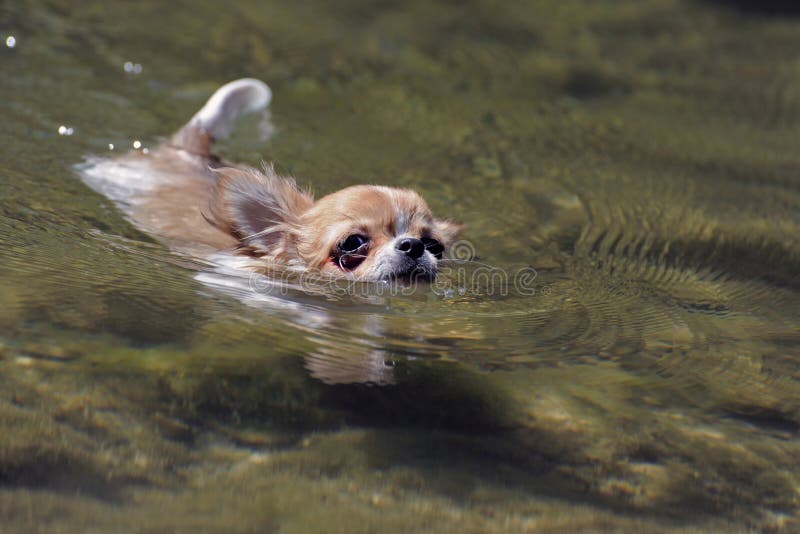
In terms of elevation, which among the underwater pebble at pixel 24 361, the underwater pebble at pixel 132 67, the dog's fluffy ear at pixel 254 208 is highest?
the underwater pebble at pixel 132 67

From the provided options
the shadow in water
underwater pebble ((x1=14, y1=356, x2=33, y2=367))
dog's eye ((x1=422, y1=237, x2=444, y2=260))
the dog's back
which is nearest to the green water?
underwater pebble ((x1=14, y1=356, x2=33, y2=367))

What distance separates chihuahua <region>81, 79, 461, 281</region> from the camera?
3928mm

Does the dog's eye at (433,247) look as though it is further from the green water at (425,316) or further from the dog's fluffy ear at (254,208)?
the dog's fluffy ear at (254,208)

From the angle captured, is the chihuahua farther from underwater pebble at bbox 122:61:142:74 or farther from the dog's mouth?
underwater pebble at bbox 122:61:142:74

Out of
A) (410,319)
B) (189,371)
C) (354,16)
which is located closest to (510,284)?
(410,319)

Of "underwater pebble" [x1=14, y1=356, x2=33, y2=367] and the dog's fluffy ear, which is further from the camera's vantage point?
the dog's fluffy ear

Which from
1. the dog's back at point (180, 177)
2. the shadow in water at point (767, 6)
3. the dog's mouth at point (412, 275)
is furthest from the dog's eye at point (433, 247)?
the shadow in water at point (767, 6)

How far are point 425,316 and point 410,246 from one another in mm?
399

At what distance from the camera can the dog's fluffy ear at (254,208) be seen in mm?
4184

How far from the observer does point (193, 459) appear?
2375 mm

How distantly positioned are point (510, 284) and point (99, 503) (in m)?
2.33

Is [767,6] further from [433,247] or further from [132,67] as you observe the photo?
[433,247]

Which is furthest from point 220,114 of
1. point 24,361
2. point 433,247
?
point 24,361

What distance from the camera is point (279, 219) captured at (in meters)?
4.31
